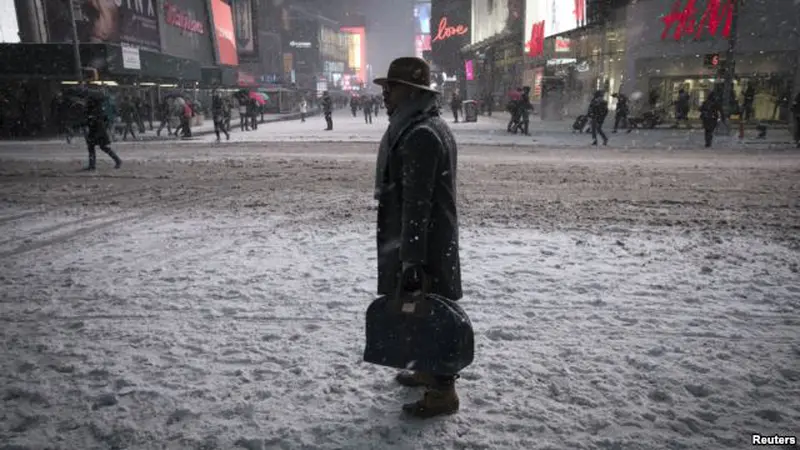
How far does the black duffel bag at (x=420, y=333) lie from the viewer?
8.18ft

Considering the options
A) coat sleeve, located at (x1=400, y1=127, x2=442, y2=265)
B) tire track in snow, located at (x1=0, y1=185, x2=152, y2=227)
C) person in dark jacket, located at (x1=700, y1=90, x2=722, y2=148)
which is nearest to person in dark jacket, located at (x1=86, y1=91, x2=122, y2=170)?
tire track in snow, located at (x1=0, y1=185, x2=152, y2=227)

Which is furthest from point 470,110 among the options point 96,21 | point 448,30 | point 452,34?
point 452,34

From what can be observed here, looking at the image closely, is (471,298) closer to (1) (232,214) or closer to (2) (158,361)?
(2) (158,361)

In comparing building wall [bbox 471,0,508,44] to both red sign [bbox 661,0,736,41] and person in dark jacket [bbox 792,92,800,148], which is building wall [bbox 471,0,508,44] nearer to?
red sign [bbox 661,0,736,41]

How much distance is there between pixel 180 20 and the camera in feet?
139

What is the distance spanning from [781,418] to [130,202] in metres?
9.07

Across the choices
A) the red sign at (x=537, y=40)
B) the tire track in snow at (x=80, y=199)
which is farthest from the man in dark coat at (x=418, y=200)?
the red sign at (x=537, y=40)

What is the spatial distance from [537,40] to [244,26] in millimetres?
36060

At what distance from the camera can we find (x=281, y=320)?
4.02 m

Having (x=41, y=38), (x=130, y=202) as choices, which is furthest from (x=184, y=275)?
(x=41, y=38)

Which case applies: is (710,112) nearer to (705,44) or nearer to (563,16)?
(705,44)

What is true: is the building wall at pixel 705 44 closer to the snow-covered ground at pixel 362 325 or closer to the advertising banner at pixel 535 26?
the advertising banner at pixel 535 26

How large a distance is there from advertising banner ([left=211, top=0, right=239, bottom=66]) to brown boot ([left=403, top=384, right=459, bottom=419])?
2118 inches

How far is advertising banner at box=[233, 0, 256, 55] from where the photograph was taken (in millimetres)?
56344
